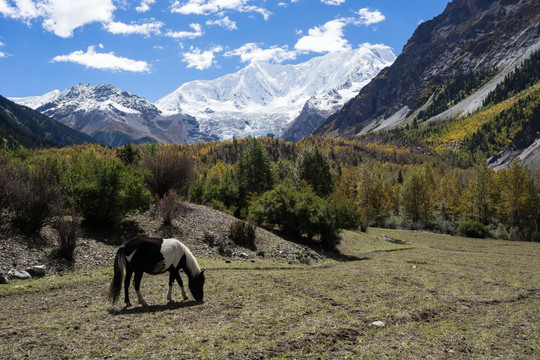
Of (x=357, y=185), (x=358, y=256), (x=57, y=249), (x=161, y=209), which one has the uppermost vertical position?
(x=357, y=185)

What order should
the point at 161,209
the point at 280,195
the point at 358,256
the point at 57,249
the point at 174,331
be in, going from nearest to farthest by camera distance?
the point at 174,331 < the point at 57,249 < the point at 161,209 < the point at 358,256 < the point at 280,195

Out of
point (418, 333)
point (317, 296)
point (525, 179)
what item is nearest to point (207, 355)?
point (418, 333)

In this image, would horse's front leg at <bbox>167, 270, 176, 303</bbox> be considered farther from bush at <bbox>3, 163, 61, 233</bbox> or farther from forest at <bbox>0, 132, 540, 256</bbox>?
bush at <bbox>3, 163, 61, 233</bbox>

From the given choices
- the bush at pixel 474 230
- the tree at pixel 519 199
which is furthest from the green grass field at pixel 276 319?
the tree at pixel 519 199

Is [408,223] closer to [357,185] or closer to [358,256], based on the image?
[357,185]

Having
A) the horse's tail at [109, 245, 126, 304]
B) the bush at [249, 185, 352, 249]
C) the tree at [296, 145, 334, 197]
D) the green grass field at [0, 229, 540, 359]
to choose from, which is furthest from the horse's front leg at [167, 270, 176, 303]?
the tree at [296, 145, 334, 197]

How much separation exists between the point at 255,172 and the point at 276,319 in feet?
138

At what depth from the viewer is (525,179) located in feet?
189

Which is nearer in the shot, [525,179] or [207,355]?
[207,355]

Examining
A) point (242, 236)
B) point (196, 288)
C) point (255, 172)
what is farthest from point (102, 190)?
point (255, 172)

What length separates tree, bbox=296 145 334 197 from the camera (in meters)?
54.2

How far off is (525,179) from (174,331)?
68549 mm

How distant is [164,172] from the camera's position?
28625mm

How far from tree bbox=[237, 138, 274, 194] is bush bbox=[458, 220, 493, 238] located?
31.3 meters
